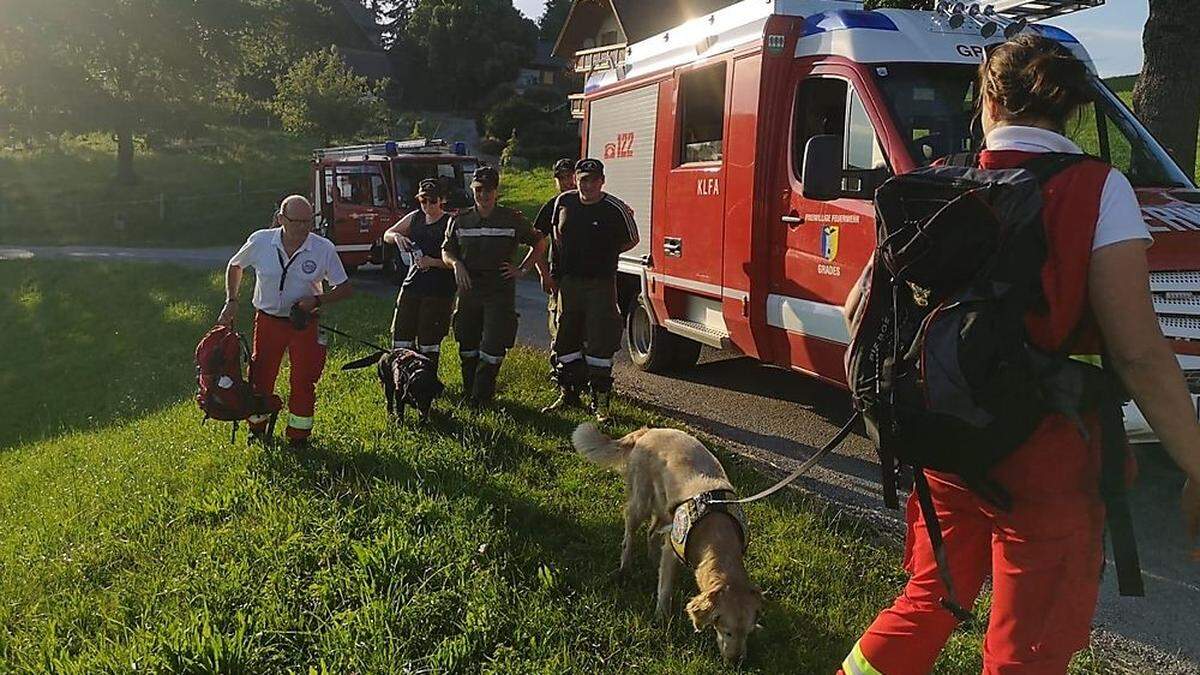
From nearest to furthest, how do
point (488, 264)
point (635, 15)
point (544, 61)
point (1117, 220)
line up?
point (1117, 220), point (488, 264), point (635, 15), point (544, 61)

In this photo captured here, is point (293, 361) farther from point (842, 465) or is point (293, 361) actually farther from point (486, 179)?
point (842, 465)

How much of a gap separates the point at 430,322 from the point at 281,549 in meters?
3.11

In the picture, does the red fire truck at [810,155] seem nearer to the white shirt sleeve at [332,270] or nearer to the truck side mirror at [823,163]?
the truck side mirror at [823,163]

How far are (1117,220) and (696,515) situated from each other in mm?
2014

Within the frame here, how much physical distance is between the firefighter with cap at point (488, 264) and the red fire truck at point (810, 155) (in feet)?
4.78

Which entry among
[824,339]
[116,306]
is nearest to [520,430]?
[824,339]

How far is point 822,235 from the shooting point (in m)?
5.66

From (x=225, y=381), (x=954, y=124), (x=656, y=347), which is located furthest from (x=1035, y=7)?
(x=225, y=381)

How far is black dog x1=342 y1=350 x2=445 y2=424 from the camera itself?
20.2 ft

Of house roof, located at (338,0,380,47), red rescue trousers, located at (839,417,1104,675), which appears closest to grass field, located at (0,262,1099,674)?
red rescue trousers, located at (839,417,1104,675)

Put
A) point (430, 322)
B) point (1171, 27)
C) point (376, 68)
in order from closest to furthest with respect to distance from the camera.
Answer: point (430, 322), point (1171, 27), point (376, 68)

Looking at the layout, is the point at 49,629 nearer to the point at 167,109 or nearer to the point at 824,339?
Result: the point at 824,339

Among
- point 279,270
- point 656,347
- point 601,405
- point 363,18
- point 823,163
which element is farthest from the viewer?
point 363,18

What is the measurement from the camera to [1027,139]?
6.91ft
